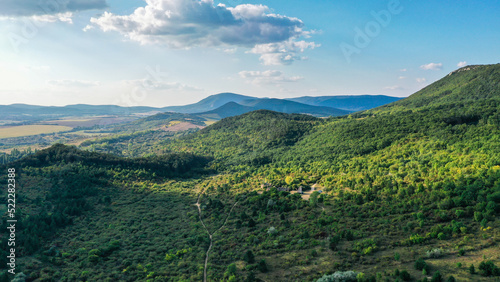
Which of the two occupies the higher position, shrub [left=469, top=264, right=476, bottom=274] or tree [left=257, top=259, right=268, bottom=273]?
shrub [left=469, top=264, right=476, bottom=274]

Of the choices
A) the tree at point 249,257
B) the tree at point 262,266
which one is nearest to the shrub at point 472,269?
the tree at point 262,266

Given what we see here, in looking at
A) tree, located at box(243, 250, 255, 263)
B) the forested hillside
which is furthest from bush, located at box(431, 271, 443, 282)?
tree, located at box(243, 250, 255, 263)

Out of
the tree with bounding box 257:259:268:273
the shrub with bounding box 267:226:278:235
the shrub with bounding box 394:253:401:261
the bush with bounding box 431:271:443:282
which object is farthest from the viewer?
the shrub with bounding box 267:226:278:235

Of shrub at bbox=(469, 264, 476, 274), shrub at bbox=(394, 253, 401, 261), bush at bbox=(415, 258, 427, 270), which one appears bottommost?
shrub at bbox=(394, 253, 401, 261)

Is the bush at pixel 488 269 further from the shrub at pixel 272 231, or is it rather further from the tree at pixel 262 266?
the shrub at pixel 272 231

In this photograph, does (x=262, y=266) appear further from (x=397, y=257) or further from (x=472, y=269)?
(x=472, y=269)

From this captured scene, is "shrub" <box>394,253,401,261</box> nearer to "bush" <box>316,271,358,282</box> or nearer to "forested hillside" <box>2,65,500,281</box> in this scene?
"forested hillside" <box>2,65,500,281</box>

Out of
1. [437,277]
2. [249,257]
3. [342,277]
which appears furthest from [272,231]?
[437,277]

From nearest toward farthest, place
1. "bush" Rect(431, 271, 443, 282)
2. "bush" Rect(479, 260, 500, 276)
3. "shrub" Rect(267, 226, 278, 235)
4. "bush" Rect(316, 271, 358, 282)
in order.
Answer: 1. "bush" Rect(479, 260, 500, 276)
2. "bush" Rect(431, 271, 443, 282)
3. "bush" Rect(316, 271, 358, 282)
4. "shrub" Rect(267, 226, 278, 235)
